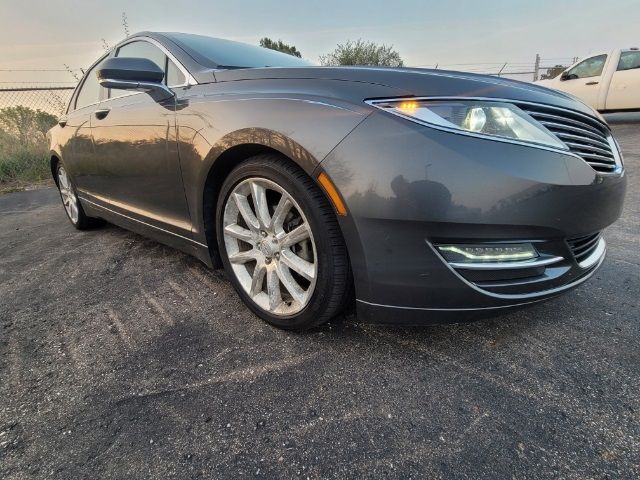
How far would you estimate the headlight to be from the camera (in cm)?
141

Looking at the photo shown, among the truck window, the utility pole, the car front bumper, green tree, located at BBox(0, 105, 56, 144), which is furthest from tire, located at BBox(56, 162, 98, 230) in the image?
the utility pole

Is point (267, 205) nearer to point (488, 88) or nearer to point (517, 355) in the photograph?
point (488, 88)

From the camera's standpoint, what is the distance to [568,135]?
5.15 feet

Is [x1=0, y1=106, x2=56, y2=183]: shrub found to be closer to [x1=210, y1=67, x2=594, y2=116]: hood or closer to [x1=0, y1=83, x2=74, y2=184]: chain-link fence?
[x1=0, y1=83, x2=74, y2=184]: chain-link fence

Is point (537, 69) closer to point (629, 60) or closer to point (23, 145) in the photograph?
point (629, 60)

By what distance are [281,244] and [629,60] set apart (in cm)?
1000

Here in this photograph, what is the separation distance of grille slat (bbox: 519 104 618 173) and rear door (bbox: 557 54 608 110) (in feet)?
28.2

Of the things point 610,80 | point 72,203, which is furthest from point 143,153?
point 610,80

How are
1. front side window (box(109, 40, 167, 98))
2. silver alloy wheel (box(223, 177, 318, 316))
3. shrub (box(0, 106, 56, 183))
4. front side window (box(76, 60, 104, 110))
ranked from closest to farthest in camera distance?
silver alloy wheel (box(223, 177, 318, 316)), front side window (box(109, 40, 167, 98)), front side window (box(76, 60, 104, 110)), shrub (box(0, 106, 56, 183))

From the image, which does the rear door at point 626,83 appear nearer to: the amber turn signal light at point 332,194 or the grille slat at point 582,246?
the grille slat at point 582,246

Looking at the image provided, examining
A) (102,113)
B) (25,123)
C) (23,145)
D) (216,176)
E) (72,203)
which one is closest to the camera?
(216,176)

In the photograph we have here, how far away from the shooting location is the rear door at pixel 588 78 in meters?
8.73

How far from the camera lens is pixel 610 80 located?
855 centimetres

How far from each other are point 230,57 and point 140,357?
178 centimetres
